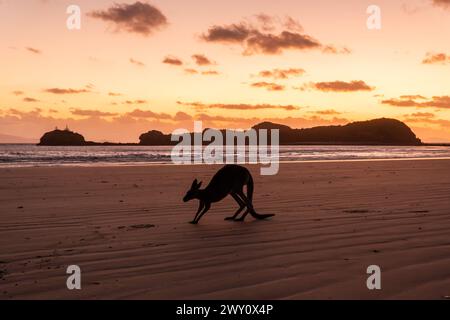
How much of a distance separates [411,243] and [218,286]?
2.64 meters

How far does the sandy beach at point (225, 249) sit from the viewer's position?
4.07 meters

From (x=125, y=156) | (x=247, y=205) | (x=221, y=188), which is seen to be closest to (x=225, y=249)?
(x=221, y=188)

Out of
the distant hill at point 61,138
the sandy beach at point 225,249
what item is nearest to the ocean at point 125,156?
the sandy beach at point 225,249

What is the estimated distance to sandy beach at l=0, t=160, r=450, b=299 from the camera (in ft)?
13.3

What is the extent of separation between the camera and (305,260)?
4.93 metres

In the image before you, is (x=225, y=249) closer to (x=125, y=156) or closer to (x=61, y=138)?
(x=125, y=156)

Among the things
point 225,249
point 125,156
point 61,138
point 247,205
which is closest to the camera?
point 225,249

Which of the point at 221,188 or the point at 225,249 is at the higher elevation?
the point at 221,188

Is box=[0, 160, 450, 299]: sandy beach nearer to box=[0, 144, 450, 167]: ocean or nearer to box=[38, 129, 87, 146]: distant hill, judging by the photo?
box=[0, 144, 450, 167]: ocean

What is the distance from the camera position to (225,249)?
5500mm

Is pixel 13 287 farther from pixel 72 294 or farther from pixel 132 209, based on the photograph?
pixel 132 209

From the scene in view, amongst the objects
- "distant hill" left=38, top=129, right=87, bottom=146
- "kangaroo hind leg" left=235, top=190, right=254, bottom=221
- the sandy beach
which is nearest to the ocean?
the sandy beach

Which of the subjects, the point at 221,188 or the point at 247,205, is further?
the point at 247,205

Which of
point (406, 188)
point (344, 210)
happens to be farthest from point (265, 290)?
point (406, 188)
